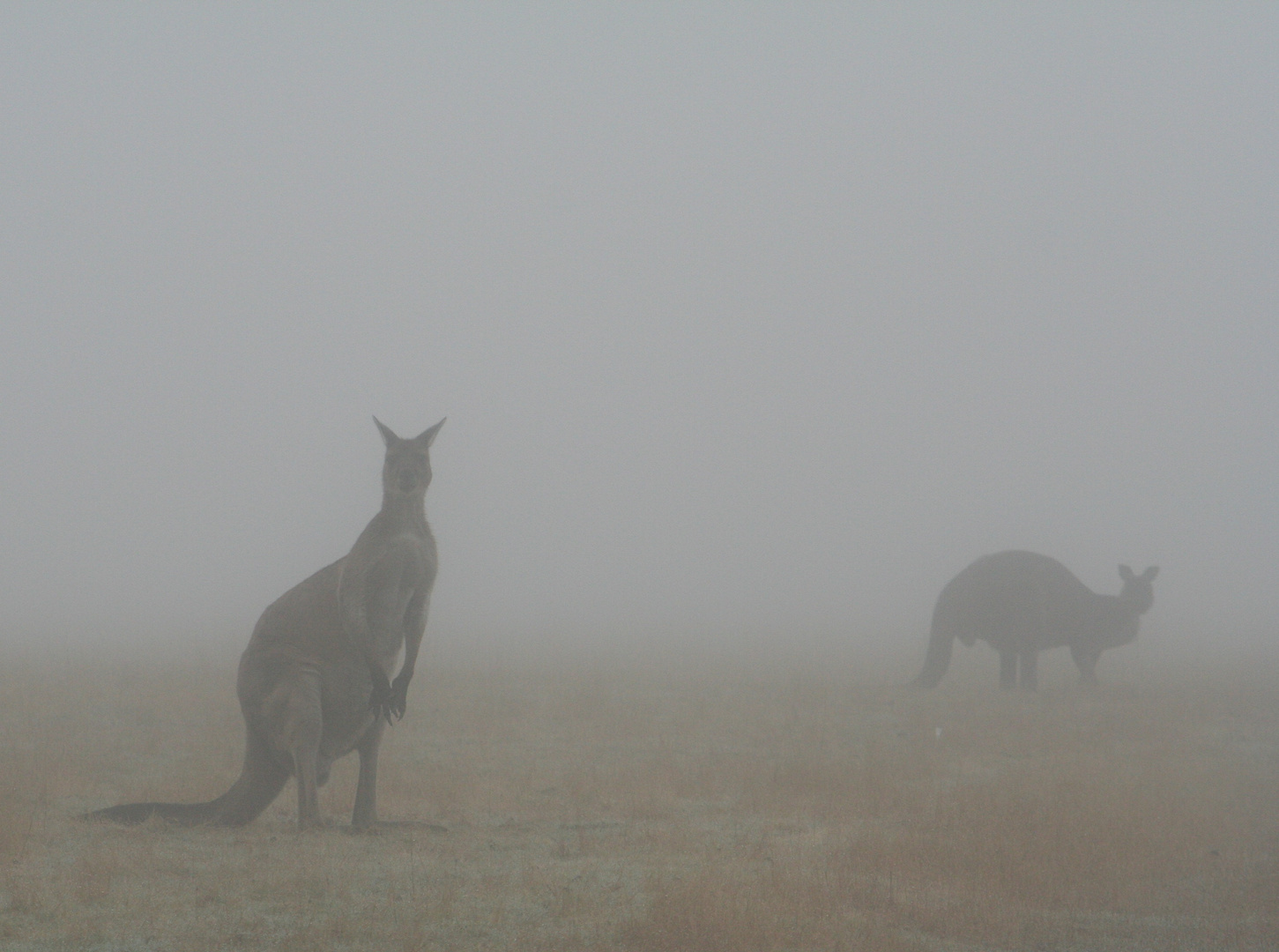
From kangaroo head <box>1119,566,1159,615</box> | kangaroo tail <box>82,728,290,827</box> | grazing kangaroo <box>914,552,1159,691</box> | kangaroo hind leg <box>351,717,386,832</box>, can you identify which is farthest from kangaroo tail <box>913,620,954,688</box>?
kangaroo tail <box>82,728,290,827</box>

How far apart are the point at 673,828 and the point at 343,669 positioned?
2635 millimetres

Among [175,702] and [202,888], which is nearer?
[202,888]

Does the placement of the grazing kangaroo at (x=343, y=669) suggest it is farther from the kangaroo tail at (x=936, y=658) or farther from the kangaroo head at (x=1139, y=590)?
the kangaroo head at (x=1139, y=590)

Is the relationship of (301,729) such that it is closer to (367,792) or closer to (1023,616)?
(367,792)

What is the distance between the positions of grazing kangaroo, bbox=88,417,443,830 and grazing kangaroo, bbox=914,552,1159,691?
1288 centimetres

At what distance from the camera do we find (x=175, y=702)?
1564cm

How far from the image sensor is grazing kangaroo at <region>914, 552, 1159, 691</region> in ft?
66.1

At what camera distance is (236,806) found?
8.62 m

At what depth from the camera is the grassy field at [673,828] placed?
6.31 metres

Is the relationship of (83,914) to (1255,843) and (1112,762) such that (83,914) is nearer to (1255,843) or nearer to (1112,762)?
(1255,843)

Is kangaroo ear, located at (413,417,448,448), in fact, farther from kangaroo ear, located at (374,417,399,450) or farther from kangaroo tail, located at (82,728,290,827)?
kangaroo tail, located at (82,728,290,827)

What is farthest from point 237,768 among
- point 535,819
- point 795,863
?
point 795,863

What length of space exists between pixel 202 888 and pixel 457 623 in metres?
37.7

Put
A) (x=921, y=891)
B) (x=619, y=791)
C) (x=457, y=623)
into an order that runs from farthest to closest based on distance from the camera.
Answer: (x=457, y=623) → (x=619, y=791) → (x=921, y=891)
